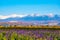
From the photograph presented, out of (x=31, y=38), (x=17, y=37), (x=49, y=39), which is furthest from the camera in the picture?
(x=17, y=37)

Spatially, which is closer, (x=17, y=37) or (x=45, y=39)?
(x=45, y=39)

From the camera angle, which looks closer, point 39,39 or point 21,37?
point 39,39

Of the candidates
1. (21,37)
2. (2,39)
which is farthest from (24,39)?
(2,39)

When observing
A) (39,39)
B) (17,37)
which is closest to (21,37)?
(17,37)

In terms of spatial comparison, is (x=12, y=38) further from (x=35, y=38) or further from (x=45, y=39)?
(x=45, y=39)

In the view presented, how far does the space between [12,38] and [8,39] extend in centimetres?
23

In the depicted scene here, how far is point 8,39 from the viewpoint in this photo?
29.5 ft

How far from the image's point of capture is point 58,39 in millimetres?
9375

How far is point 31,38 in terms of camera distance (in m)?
8.76

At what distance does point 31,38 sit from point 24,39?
0.37 m

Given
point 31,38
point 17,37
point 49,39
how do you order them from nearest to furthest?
point 49,39 < point 31,38 < point 17,37

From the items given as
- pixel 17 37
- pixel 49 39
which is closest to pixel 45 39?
pixel 49 39

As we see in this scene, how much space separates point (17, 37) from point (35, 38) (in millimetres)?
747

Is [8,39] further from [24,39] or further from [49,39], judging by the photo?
[49,39]
